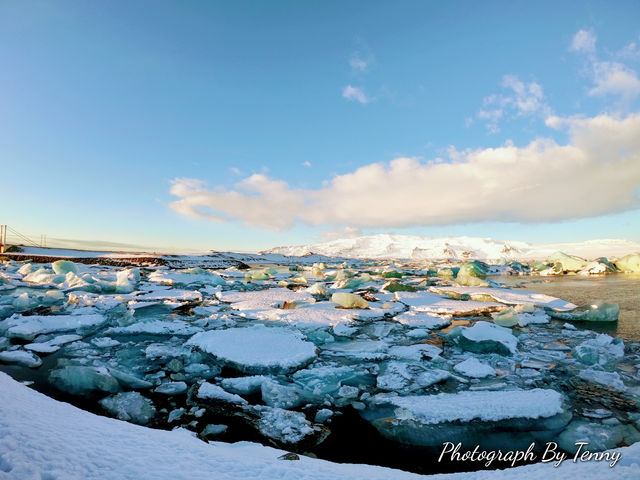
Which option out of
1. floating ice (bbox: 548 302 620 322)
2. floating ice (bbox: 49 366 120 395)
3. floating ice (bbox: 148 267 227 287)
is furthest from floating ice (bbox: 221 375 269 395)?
floating ice (bbox: 148 267 227 287)

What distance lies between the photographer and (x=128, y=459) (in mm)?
1259

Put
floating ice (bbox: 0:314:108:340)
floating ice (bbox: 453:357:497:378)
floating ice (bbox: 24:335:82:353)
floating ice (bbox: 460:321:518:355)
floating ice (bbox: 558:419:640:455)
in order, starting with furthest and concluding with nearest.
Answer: floating ice (bbox: 0:314:108:340), floating ice (bbox: 460:321:518:355), floating ice (bbox: 24:335:82:353), floating ice (bbox: 453:357:497:378), floating ice (bbox: 558:419:640:455)

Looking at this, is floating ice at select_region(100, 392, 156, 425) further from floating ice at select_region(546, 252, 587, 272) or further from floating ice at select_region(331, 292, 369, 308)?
floating ice at select_region(546, 252, 587, 272)

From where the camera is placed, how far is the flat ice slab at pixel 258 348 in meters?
3.53

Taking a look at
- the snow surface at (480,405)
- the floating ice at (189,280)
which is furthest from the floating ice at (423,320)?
the floating ice at (189,280)

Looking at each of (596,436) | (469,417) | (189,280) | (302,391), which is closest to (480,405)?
(469,417)

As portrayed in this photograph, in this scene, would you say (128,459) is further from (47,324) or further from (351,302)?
(351,302)

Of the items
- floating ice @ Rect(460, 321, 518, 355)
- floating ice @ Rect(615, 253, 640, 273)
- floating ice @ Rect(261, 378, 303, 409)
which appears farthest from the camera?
floating ice @ Rect(615, 253, 640, 273)

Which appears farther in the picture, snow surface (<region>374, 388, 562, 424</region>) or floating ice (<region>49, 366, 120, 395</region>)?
floating ice (<region>49, 366, 120, 395</region>)

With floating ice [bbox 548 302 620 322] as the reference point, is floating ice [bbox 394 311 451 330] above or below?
below

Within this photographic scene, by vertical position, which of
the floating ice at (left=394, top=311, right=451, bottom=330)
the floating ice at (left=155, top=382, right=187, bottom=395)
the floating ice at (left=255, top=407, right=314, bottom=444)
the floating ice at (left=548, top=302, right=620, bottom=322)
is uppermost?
the floating ice at (left=548, top=302, right=620, bottom=322)

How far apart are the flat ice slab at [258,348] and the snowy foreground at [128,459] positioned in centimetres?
168

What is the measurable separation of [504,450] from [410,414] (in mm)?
689

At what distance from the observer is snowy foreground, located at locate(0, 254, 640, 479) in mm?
1465
